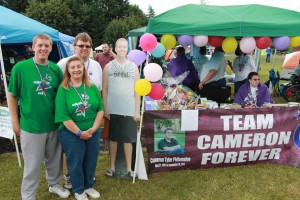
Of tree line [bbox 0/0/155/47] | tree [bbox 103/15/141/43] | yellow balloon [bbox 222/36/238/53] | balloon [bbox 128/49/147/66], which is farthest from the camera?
tree [bbox 103/15/141/43]

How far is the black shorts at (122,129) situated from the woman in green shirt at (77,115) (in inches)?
19.4

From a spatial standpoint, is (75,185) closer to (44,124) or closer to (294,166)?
(44,124)

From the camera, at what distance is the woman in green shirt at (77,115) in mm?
2709

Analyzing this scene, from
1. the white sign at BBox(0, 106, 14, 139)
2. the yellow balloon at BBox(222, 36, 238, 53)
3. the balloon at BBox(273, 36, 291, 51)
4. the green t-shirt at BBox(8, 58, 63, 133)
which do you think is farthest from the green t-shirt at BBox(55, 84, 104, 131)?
the balloon at BBox(273, 36, 291, 51)

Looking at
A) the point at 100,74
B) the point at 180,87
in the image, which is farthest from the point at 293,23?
the point at 100,74

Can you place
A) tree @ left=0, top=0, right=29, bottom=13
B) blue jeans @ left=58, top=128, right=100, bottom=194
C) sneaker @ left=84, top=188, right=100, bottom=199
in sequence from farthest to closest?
1. tree @ left=0, top=0, right=29, bottom=13
2. sneaker @ left=84, top=188, right=100, bottom=199
3. blue jeans @ left=58, top=128, right=100, bottom=194

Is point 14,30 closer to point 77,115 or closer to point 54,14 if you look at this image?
point 77,115

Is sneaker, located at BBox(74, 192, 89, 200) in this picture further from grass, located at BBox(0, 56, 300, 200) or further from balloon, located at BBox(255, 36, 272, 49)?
balloon, located at BBox(255, 36, 272, 49)

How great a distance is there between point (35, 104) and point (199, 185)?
82.0 inches

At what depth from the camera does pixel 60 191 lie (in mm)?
3184

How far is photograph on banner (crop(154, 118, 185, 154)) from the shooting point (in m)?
3.64

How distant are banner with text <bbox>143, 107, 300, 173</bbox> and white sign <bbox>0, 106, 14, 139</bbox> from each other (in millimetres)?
1950

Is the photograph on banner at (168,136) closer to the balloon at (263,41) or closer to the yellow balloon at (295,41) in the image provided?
the balloon at (263,41)

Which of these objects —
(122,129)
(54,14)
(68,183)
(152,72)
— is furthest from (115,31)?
(68,183)
